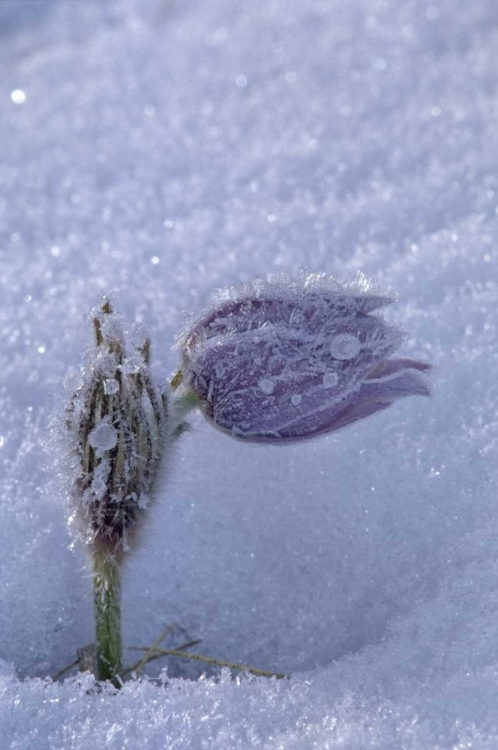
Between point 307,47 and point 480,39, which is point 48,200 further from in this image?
point 480,39

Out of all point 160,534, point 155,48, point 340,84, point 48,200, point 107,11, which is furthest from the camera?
point 107,11

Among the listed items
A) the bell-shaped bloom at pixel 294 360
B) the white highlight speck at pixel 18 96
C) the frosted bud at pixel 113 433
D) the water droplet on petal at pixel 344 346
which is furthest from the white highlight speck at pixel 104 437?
the white highlight speck at pixel 18 96

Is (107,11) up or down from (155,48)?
up

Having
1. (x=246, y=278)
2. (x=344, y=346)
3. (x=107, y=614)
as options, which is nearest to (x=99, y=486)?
(x=107, y=614)

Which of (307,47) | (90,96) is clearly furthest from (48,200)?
(307,47)

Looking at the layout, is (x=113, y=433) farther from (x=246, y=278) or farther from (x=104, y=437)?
(x=246, y=278)

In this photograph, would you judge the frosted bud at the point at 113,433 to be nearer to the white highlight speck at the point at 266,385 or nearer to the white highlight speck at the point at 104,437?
the white highlight speck at the point at 104,437
